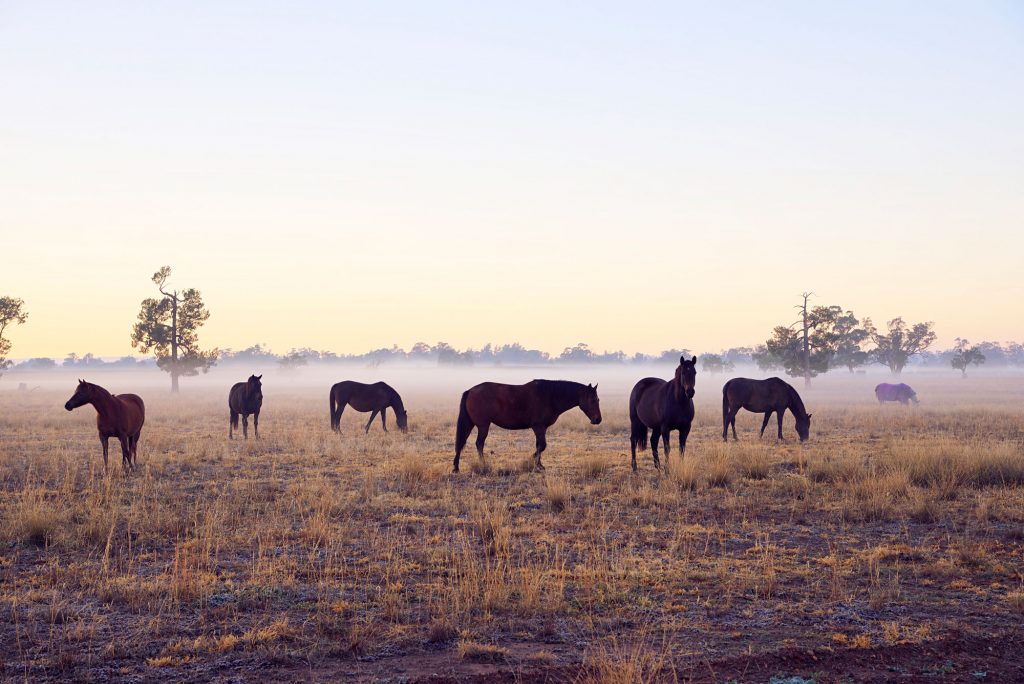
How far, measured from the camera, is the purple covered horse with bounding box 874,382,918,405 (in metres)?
44.3

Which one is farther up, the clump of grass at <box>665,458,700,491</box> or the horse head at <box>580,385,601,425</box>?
the horse head at <box>580,385,601,425</box>

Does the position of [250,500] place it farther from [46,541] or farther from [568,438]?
[568,438]

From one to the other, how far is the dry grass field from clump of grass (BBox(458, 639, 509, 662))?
0.02m

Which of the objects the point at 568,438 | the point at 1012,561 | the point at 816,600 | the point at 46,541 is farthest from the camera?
the point at 568,438

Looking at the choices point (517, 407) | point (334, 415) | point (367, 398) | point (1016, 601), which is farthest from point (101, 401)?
point (1016, 601)

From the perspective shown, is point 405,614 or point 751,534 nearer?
point 405,614

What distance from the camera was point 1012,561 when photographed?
25.3 ft

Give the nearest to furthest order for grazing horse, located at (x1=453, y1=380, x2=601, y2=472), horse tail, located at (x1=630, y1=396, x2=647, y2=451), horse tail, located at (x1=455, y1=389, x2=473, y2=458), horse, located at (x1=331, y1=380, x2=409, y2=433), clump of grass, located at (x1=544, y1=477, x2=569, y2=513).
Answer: clump of grass, located at (x1=544, y1=477, x2=569, y2=513) → horse tail, located at (x1=455, y1=389, x2=473, y2=458) → grazing horse, located at (x1=453, y1=380, x2=601, y2=472) → horse tail, located at (x1=630, y1=396, x2=647, y2=451) → horse, located at (x1=331, y1=380, x2=409, y2=433)

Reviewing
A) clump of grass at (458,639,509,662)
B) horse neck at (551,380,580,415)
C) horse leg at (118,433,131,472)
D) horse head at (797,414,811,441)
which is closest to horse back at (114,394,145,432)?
horse leg at (118,433,131,472)

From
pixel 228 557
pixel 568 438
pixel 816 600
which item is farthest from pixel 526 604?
pixel 568 438

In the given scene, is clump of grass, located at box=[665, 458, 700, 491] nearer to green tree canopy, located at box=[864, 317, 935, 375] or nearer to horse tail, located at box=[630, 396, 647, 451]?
horse tail, located at box=[630, 396, 647, 451]

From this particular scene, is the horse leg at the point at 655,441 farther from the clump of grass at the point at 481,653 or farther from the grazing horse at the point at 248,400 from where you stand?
the grazing horse at the point at 248,400

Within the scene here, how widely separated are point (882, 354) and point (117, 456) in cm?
10345

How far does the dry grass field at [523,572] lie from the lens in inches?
201
